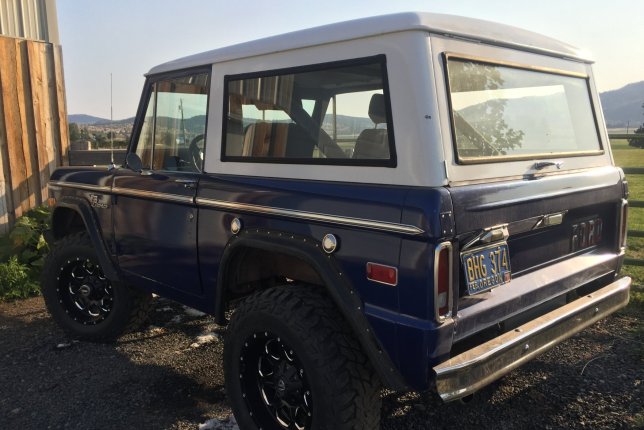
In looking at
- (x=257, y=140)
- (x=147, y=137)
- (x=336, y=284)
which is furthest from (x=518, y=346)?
(x=147, y=137)

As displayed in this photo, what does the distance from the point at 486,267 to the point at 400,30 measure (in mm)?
1111

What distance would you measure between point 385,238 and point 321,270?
368 mm

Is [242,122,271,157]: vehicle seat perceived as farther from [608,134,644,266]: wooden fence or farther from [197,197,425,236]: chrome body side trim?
[608,134,644,266]: wooden fence

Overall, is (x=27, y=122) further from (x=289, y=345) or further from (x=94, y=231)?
(x=289, y=345)

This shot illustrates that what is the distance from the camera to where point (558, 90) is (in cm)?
318

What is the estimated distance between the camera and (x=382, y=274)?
227 cm

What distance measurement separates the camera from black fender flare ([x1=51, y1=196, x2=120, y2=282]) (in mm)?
3893

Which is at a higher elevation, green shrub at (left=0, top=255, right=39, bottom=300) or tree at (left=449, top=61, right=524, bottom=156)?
tree at (left=449, top=61, right=524, bottom=156)

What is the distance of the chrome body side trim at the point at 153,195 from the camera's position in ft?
10.7

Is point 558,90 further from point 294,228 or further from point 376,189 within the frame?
point 294,228

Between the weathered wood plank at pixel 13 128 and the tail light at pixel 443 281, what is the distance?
567cm

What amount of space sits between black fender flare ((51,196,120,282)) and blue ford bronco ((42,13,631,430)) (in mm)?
227

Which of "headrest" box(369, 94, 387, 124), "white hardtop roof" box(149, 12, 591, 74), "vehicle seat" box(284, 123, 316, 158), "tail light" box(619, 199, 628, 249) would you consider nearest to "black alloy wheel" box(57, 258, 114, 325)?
"white hardtop roof" box(149, 12, 591, 74)

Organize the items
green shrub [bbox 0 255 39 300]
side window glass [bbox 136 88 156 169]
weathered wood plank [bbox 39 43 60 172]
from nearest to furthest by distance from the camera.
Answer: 1. side window glass [bbox 136 88 156 169]
2. green shrub [bbox 0 255 39 300]
3. weathered wood plank [bbox 39 43 60 172]
